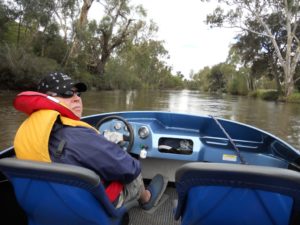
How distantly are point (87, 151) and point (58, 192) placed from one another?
224 millimetres

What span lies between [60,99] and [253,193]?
1038 millimetres

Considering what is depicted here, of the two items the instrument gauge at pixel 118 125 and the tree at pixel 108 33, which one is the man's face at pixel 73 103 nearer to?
the instrument gauge at pixel 118 125

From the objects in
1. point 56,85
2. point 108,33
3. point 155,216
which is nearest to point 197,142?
point 155,216

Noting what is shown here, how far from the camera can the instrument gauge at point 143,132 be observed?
3100mm

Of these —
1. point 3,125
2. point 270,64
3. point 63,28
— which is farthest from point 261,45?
point 3,125

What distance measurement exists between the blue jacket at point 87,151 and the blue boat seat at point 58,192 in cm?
15

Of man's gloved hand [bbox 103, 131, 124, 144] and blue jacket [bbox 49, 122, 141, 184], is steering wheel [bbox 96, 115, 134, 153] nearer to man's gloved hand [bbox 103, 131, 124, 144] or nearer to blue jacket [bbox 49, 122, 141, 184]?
man's gloved hand [bbox 103, 131, 124, 144]

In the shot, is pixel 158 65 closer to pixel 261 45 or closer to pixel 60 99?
pixel 261 45

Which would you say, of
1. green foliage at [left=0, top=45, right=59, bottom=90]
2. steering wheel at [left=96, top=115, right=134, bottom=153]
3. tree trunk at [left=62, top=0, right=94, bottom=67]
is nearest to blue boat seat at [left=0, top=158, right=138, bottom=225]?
steering wheel at [left=96, top=115, right=134, bottom=153]

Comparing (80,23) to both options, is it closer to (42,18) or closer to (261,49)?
(42,18)

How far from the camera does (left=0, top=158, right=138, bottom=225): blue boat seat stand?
141 cm

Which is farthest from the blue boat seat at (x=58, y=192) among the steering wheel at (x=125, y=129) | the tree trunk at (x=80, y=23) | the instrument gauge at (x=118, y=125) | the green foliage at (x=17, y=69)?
the tree trunk at (x=80, y=23)

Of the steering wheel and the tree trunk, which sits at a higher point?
the tree trunk

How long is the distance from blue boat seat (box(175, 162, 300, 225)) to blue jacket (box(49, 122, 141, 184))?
40 cm
